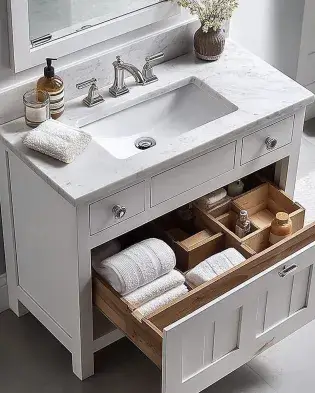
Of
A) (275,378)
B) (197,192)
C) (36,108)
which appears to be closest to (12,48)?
(36,108)

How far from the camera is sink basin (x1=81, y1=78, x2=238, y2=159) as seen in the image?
2.97 meters

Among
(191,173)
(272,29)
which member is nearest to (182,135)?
(191,173)

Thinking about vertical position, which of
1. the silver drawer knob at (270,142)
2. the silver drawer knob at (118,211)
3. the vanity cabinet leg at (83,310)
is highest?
the silver drawer knob at (270,142)

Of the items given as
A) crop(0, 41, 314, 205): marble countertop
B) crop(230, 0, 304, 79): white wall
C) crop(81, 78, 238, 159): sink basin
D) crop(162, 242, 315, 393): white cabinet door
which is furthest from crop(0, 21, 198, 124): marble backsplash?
crop(162, 242, 315, 393): white cabinet door

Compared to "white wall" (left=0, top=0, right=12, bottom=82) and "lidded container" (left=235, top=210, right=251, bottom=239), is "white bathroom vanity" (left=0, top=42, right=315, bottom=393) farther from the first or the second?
"white wall" (left=0, top=0, right=12, bottom=82)

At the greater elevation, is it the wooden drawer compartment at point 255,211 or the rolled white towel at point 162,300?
the wooden drawer compartment at point 255,211

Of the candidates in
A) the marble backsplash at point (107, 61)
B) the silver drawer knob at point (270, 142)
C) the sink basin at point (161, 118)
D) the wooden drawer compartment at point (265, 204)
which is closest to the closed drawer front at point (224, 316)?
the wooden drawer compartment at point (265, 204)

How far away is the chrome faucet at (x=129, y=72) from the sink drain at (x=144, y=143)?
0.16 meters

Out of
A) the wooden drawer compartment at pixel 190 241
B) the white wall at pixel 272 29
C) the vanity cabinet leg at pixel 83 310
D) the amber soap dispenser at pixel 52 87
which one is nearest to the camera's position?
the vanity cabinet leg at pixel 83 310

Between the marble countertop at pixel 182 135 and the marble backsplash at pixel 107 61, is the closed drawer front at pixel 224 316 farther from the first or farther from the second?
the marble backsplash at pixel 107 61

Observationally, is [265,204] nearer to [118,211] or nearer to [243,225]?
[243,225]

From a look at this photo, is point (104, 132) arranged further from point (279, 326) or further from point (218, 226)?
point (279, 326)

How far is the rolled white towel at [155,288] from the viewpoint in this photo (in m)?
2.74

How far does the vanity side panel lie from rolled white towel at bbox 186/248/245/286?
0.36 meters
